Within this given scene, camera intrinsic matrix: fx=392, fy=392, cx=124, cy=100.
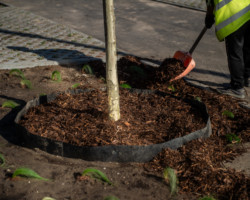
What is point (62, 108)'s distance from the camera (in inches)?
178

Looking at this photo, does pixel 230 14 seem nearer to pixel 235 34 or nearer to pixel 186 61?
pixel 235 34

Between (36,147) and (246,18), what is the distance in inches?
126

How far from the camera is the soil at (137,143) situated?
10.9 ft

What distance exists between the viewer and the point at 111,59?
394cm

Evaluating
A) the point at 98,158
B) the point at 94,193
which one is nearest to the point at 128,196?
the point at 94,193

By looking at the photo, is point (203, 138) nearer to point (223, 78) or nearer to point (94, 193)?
point (94, 193)

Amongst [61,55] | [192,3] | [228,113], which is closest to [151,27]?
[192,3]

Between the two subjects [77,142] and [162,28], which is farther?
[162,28]

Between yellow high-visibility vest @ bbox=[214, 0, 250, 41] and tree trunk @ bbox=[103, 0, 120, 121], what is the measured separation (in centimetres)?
189

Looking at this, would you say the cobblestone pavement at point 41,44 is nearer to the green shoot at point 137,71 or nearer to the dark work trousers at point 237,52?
the green shoot at point 137,71

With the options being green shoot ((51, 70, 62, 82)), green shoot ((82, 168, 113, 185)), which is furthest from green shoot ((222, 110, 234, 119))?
green shoot ((51, 70, 62, 82))

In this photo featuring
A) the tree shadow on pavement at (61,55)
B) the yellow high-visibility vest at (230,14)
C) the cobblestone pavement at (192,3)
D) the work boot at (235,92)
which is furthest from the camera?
the cobblestone pavement at (192,3)

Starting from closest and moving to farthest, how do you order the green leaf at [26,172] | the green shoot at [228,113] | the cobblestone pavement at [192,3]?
1. the green leaf at [26,172]
2. the green shoot at [228,113]
3. the cobblestone pavement at [192,3]

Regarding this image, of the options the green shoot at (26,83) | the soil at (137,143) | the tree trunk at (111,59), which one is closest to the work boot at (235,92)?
the soil at (137,143)
